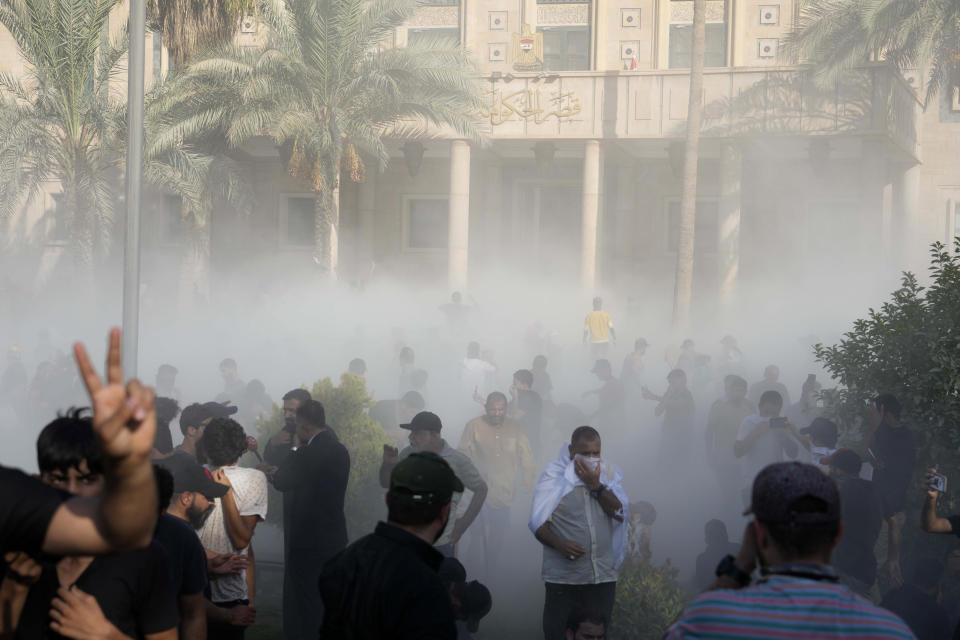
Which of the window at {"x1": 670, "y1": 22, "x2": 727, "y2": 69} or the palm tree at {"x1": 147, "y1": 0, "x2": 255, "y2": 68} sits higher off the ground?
the window at {"x1": 670, "y1": 22, "x2": 727, "y2": 69}

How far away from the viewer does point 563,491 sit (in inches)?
220

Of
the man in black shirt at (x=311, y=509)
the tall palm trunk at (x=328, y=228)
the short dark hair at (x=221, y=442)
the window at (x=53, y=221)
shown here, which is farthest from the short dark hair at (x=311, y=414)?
the window at (x=53, y=221)

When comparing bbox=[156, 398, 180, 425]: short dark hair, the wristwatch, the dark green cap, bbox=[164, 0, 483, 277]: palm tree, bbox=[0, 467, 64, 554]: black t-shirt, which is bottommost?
bbox=[156, 398, 180, 425]: short dark hair

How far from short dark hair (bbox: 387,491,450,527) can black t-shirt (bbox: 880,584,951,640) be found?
3667 millimetres

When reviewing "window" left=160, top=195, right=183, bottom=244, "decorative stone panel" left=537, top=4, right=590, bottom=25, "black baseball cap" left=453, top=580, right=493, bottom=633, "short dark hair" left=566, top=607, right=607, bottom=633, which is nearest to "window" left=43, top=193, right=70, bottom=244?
"window" left=160, top=195, right=183, bottom=244

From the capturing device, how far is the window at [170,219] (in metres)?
31.9

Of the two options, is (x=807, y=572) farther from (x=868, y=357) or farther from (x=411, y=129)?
(x=411, y=129)

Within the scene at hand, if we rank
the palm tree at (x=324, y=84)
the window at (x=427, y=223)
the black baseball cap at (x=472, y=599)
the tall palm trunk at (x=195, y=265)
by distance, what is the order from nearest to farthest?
the black baseball cap at (x=472, y=599) → the palm tree at (x=324, y=84) → the tall palm trunk at (x=195, y=265) → the window at (x=427, y=223)

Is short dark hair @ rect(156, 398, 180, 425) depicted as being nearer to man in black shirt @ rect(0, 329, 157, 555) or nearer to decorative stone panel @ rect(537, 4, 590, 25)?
man in black shirt @ rect(0, 329, 157, 555)

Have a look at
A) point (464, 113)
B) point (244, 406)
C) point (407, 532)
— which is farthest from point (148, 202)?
point (407, 532)

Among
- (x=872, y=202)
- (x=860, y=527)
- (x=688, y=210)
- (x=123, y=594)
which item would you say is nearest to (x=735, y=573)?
(x=123, y=594)

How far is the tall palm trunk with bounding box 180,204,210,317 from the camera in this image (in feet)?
83.1

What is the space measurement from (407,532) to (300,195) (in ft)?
99.3

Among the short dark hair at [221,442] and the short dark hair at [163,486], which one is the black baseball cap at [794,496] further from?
the short dark hair at [221,442]
